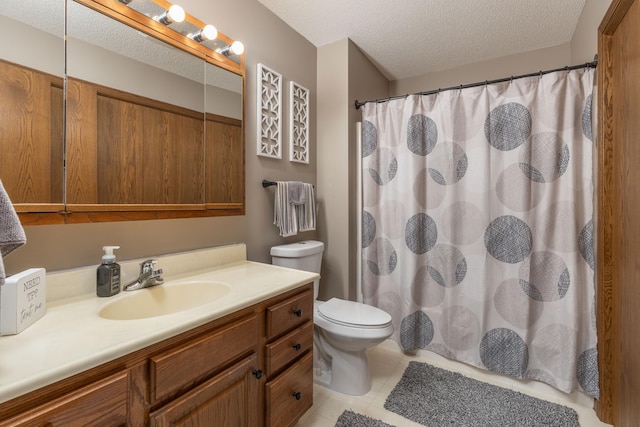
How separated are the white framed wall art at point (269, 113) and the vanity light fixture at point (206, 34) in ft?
1.18

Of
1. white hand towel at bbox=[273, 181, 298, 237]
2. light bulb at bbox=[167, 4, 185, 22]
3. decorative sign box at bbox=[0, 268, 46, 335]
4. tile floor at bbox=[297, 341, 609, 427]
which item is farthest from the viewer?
white hand towel at bbox=[273, 181, 298, 237]

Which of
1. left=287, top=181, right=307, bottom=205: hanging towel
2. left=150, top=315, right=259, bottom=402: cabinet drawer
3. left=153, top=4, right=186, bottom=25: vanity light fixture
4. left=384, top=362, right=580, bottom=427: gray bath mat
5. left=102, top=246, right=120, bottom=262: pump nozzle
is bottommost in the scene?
left=384, top=362, right=580, bottom=427: gray bath mat

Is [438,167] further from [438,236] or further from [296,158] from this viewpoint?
[296,158]

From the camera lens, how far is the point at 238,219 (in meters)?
1.69

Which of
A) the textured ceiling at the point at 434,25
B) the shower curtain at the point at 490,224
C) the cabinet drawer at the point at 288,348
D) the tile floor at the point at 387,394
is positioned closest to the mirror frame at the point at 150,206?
the textured ceiling at the point at 434,25

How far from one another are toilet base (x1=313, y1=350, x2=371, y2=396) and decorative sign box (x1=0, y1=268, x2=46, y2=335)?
4.66ft

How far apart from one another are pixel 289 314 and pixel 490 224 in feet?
4.54

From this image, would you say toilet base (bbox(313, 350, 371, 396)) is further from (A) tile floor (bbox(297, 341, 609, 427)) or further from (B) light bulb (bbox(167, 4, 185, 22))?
(B) light bulb (bbox(167, 4, 185, 22))

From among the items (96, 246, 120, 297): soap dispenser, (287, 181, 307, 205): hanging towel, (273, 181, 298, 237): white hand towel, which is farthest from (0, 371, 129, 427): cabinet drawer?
(287, 181, 307, 205): hanging towel

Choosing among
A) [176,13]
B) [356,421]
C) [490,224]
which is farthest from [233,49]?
[356,421]

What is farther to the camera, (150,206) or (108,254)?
(150,206)

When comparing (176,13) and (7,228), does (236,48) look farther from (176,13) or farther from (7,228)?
(7,228)

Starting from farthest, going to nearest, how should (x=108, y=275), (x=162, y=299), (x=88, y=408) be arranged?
(x=162, y=299) → (x=108, y=275) → (x=88, y=408)

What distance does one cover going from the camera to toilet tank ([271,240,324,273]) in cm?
181
